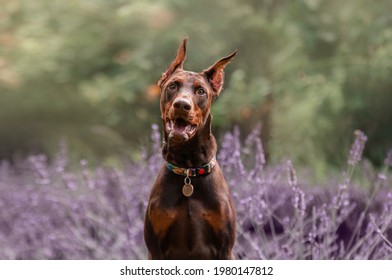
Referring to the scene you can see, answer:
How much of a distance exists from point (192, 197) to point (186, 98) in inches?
14.3

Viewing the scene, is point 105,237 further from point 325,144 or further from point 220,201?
point 325,144

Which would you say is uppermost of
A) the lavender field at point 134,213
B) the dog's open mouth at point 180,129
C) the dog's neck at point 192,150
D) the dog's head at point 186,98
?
the dog's head at point 186,98

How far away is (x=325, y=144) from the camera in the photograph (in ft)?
20.7

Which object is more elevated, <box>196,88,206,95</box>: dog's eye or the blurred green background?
<box>196,88,206,95</box>: dog's eye

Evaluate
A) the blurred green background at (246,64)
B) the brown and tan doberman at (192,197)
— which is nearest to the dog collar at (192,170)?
the brown and tan doberman at (192,197)

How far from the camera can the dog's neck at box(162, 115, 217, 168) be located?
209cm

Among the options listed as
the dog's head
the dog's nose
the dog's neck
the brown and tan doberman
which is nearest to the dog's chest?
the brown and tan doberman

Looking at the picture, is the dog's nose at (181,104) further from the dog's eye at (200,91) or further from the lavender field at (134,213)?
the lavender field at (134,213)

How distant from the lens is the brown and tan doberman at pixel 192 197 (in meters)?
2.06

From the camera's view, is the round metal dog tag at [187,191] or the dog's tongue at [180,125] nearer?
the dog's tongue at [180,125]

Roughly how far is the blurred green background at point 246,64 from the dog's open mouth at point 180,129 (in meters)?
3.64

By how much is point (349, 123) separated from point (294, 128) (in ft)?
2.12

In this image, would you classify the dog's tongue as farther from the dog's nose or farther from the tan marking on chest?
the tan marking on chest

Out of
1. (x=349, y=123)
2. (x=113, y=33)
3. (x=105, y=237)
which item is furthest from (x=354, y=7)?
(x=105, y=237)
